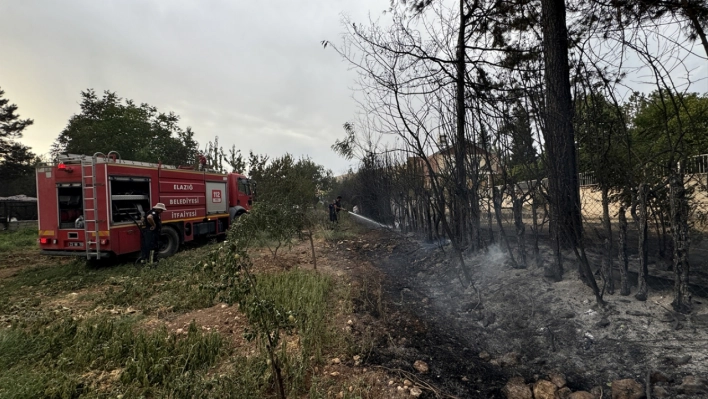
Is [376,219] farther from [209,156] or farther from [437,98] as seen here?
[209,156]

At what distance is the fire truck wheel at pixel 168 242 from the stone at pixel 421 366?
771cm

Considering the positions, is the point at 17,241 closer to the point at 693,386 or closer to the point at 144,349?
the point at 144,349

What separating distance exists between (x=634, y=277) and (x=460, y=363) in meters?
2.38

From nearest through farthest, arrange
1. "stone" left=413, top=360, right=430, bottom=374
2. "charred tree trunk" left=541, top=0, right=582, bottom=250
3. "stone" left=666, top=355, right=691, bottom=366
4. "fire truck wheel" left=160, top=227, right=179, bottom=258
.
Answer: "stone" left=666, top=355, right=691, bottom=366, "stone" left=413, top=360, right=430, bottom=374, "charred tree trunk" left=541, top=0, right=582, bottom=250, "fire truck wheel" left=160, top=227, right=179, bottom=258

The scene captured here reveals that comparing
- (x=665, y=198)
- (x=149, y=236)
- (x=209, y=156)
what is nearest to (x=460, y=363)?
(x=665, y=198)

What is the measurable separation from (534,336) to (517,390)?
0.94 m

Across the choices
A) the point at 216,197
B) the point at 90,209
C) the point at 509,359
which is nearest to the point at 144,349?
the point at 509,359

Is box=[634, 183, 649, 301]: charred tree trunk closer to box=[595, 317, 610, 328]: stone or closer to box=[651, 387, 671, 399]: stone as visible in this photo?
box=[595, 317, 610, 328]: stone

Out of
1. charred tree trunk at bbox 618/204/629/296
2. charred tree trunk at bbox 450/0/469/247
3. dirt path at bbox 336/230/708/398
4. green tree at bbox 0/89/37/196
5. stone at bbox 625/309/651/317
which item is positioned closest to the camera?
dirt path at bbox 336/230/708/398

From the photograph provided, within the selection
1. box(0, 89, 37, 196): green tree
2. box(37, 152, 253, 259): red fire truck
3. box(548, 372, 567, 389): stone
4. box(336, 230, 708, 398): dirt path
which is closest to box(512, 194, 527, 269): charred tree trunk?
box(336, 230, 708, 398): dirt path

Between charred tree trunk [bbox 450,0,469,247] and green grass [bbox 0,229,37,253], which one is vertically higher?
charred tree trunk [bbox 450,0,469,247]

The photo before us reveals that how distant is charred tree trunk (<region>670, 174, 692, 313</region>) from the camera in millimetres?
2783

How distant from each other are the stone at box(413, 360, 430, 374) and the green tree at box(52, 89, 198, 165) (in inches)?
995

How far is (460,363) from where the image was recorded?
287 centimetres
